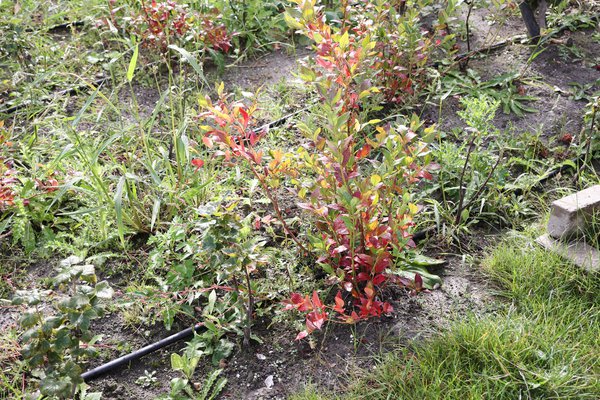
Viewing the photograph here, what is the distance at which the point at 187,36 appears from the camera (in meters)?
4.05

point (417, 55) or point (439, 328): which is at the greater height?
point (417, 55)

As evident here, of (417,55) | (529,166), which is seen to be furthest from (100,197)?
(529,166)

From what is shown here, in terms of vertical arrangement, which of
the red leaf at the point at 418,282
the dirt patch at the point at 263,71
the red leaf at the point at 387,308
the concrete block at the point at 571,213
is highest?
the dirt patch at the point at 263,71

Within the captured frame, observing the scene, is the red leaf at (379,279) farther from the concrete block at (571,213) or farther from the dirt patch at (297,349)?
the concrete block at (571,213)

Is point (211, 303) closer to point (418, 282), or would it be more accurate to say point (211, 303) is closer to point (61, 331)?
point (61, 331)

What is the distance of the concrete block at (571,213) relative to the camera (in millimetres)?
2670

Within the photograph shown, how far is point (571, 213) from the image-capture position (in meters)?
2.66

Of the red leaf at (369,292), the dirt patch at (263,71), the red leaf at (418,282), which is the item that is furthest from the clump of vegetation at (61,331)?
the dirt patch at (263,71)

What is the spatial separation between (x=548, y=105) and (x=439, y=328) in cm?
192

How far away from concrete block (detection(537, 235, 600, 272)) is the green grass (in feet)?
0.36

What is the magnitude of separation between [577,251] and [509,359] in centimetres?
70

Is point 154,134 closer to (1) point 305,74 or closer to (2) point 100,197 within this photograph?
(2) point 100,197

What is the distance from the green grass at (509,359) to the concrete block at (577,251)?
0.11m

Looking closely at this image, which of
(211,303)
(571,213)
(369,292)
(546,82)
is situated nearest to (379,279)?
(369,292)
